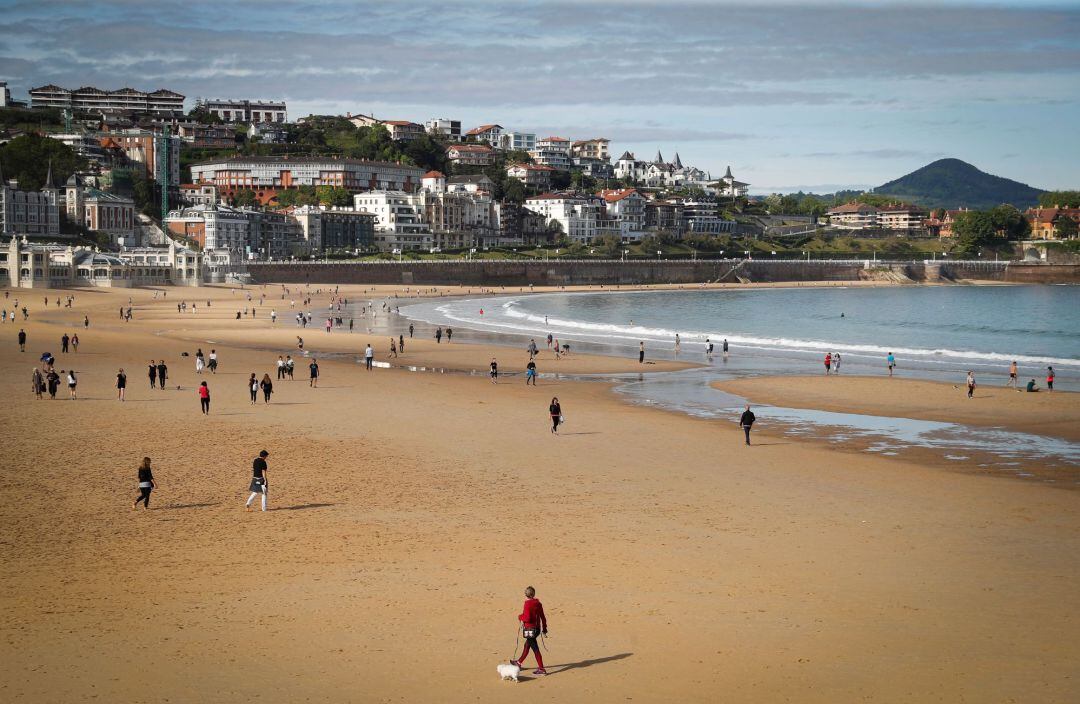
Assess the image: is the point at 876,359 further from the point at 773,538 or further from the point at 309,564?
the point at 309,564

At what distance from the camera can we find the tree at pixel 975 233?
170875 millimetres

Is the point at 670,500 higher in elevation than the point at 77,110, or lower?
lower

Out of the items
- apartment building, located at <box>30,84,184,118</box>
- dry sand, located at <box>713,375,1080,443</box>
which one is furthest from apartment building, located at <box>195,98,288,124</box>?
dry sand, located at <box>713,375,1080,443</box>

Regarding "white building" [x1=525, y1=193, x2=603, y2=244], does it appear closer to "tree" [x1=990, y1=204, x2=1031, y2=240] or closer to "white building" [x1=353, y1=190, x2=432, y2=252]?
"white building" [x1=353, y1=190, x2=432, y2=252]

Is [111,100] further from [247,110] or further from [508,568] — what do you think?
[508,568]

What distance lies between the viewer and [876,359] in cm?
4244

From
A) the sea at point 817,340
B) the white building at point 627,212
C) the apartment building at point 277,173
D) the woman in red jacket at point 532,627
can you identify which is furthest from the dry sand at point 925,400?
the white building at point 627,212

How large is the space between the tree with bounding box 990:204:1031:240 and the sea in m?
69.7

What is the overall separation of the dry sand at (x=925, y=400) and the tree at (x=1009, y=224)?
155 m

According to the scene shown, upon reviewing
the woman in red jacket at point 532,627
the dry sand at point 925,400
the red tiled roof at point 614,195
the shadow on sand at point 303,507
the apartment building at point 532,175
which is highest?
the apartment building at point 532,175

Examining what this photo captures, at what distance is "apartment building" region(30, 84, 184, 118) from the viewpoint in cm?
18262

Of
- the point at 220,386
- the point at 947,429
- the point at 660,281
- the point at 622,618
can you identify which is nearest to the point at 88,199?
the point at 660,281

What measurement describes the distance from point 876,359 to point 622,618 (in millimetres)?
34175

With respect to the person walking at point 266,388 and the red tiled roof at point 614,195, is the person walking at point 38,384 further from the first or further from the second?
the red tiled roof at point 614,195
